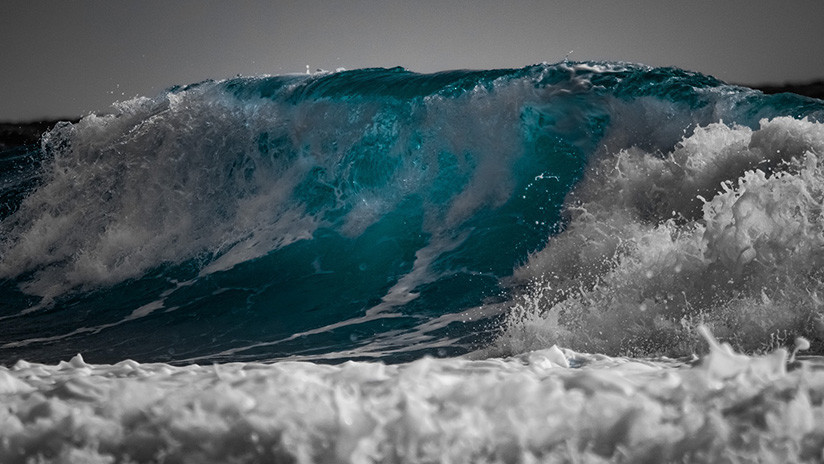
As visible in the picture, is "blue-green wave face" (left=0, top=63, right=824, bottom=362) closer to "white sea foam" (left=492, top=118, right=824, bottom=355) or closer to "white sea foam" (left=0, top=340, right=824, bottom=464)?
"white sea foam" (left=492, top=118, right=824, bottom=355)

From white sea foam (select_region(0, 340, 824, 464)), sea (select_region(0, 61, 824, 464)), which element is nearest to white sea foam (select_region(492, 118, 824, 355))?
sea (select_region(0, 61, 824, 464))

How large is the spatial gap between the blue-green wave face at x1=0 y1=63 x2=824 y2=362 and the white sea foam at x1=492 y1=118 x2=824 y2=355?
0.07 meters

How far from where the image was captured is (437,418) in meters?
1.09

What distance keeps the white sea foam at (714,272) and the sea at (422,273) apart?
0.01 m

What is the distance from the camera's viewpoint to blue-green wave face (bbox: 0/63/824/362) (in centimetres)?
480

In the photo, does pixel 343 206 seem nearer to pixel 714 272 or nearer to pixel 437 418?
pixel 714 272

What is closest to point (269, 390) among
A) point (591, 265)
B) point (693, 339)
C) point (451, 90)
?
point (693, 339)

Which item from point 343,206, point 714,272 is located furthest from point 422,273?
point 714,272

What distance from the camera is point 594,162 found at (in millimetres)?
5855

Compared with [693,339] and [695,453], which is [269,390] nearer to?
[695,453]

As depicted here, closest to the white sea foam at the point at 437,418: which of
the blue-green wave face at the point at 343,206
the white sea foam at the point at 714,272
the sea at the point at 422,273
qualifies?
the sea at the point at 422,273

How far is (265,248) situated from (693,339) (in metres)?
4.21

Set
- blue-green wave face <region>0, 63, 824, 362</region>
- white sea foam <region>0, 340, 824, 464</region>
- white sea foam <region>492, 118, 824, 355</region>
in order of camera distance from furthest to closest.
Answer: blue-green wave face <region>0, 63, 824, 362</region>, white sea foam <region>492, 118, 824, 355</region>, white sea foam <region>0, 340, 824, 464</region>

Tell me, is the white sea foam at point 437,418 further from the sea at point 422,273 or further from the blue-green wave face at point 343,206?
the blue-green wave face at point 343,206
